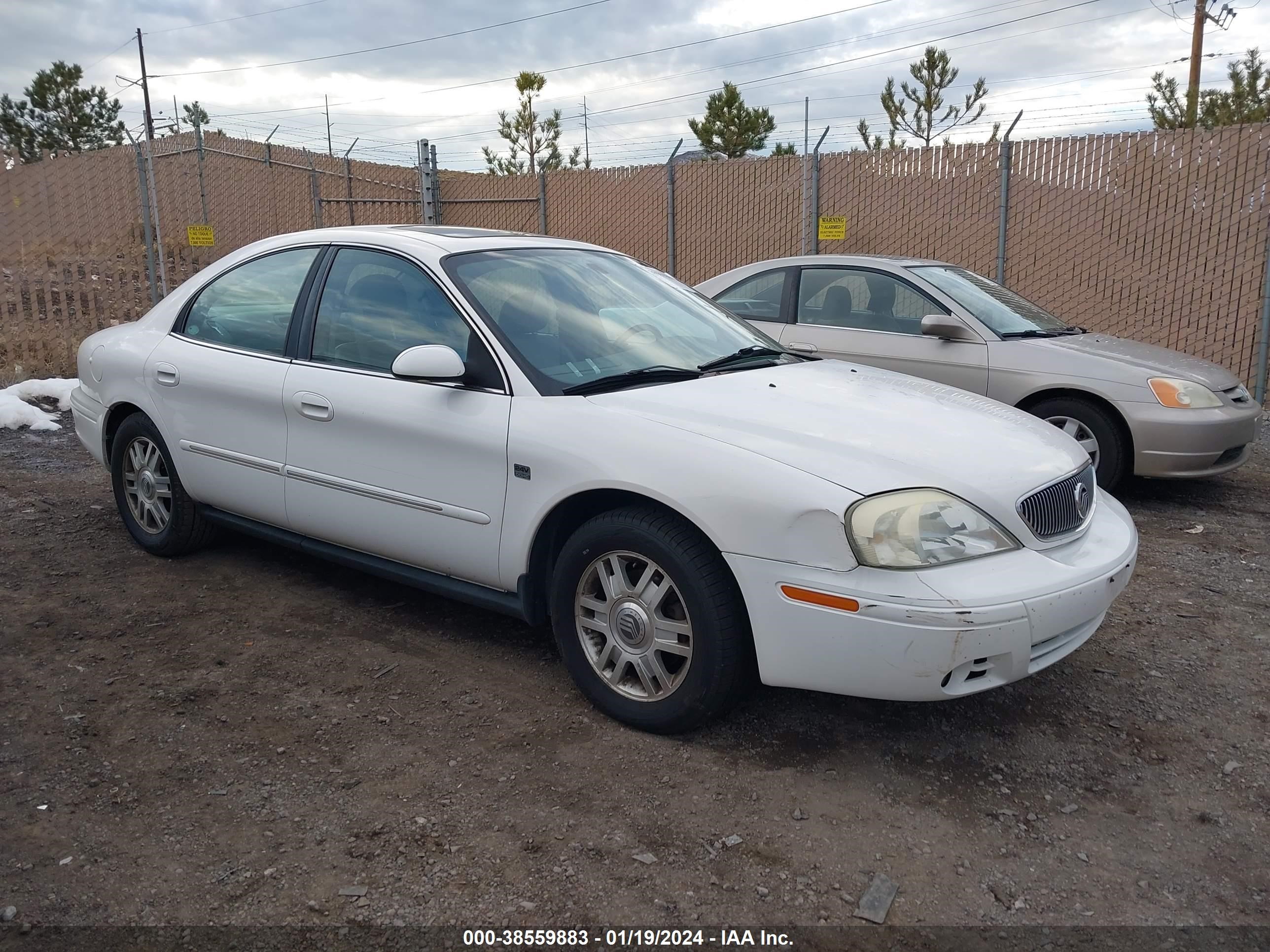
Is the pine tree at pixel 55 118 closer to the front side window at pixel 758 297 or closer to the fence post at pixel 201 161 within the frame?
the fence post at pixel 201 161

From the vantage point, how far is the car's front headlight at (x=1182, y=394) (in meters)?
6.11

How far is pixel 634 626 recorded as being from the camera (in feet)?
10.6

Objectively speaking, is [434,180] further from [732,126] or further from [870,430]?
[732,126]

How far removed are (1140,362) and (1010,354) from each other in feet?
2.51

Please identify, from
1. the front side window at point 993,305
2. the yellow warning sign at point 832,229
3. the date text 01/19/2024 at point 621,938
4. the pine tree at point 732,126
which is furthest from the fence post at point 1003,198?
the pine tree at point 732,126

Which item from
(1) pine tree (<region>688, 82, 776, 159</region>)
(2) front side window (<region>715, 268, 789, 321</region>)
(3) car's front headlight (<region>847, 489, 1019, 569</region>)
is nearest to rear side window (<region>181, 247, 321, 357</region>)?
(3) car's front headlight (<region>847, 489, 1019, 569</region>)

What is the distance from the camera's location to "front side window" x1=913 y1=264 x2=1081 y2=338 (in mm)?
6773

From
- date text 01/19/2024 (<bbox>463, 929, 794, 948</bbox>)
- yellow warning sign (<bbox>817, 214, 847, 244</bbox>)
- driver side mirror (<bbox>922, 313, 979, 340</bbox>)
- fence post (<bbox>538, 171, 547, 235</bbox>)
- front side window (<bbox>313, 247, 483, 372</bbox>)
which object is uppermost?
fence post (<bbox>538, 171, 547, 235</bbox>)

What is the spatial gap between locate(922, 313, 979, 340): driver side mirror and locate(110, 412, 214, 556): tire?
4.41m

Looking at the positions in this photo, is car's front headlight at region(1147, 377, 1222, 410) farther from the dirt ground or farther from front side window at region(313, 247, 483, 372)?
front side window at region(313, 247, 483, 372)

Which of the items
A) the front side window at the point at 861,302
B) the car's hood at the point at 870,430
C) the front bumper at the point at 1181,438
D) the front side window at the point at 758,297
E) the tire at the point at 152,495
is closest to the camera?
the car's hood at the point at 870,430

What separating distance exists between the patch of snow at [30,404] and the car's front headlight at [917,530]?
267 inches

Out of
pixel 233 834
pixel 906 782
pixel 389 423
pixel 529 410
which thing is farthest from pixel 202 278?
pixel 906 782

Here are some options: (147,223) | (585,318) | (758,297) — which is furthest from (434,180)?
(585,318)
